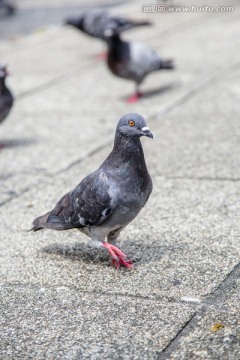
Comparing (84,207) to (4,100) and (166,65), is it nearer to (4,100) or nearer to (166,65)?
(4,100)

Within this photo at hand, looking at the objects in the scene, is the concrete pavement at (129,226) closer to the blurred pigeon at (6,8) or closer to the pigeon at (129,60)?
the pigeon at (129,60)

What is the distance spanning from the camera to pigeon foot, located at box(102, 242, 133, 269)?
16.0ft

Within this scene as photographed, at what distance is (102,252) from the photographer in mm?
5242

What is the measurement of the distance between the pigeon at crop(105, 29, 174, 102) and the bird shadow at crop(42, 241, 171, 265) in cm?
428

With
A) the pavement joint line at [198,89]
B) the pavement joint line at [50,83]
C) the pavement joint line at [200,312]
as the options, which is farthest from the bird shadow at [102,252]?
the pavement joint line at [50,83]

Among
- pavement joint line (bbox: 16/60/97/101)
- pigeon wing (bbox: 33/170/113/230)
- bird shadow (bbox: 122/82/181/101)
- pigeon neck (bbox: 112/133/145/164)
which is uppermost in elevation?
pigeon neck (bbox: 112/133/145/164)

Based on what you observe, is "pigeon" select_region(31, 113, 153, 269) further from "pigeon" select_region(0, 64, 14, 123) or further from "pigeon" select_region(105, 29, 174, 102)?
"pigeon" select_region(105, 29, 174, 102)

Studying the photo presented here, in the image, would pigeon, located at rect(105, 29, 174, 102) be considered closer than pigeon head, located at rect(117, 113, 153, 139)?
No

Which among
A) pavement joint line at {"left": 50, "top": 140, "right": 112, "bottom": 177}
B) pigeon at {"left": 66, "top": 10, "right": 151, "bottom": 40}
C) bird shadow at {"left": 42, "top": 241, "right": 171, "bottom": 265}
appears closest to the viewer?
bird shadow at {"left": 42, "top": 241, "right": 171, "bottom": 265}

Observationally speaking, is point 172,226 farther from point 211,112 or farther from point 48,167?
point 211,112

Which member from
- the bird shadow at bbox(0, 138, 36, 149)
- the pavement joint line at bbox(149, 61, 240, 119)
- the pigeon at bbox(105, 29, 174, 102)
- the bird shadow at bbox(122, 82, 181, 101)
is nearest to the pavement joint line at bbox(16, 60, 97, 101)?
the pigeon at bbox(105, 29, 174, 102)

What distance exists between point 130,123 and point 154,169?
2044 millimetres

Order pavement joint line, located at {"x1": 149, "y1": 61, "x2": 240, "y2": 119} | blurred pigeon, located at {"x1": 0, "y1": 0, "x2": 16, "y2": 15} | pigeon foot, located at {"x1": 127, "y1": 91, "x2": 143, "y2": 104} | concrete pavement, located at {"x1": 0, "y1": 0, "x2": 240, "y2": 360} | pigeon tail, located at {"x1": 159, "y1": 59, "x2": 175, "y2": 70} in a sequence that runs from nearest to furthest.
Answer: concrete pavement, located at {"x1": 0, "y1": 0, "x2": 240, "y2": 360} → pavement joint line, located at {"x1": 149, "y1": 61, "x2": 240, "y2": 119} → pigeon foot, located at {"x1": 127, "y1": 91, "x2": 143, "y2": 104} → pigeon tail, located at {"x1": 159, "y1": 59, "x2": 175, "y2": 70} → blurred pigeon, located at {"x1": 0, "y1": 0, "x2": 16, "y2": 15}

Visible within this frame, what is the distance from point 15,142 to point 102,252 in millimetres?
2970
